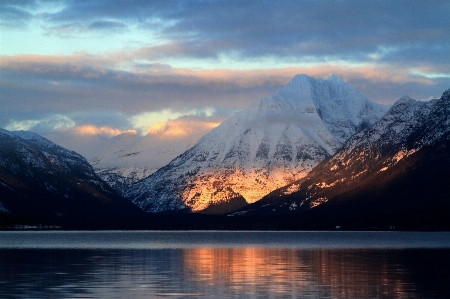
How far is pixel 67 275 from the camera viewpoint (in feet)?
350

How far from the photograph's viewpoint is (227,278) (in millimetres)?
102750

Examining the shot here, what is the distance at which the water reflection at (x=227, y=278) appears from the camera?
83.9m

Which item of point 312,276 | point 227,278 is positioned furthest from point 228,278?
point 312,276

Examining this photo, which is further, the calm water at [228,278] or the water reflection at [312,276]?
the water reflection at [312,276]

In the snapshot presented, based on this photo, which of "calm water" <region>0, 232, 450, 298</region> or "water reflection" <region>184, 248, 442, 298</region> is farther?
"water reflection" <region>184, 248, 442, 298</region>

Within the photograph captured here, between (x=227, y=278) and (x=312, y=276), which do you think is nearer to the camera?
(x=227, y=278)

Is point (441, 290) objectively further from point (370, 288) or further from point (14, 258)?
point (14, 258)

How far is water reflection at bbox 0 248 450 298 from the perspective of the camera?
3302 inches

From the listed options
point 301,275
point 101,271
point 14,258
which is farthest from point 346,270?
point 14,258

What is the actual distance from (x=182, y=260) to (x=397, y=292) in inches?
2571

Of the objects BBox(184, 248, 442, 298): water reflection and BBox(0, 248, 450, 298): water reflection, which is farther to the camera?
BBox(184, 248, 442, 298): water reflection

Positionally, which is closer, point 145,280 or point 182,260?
point 145,280

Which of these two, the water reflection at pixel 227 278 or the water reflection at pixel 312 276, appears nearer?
the water reflection at pixel 227 278

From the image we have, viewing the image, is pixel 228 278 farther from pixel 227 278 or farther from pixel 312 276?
pixel 312 276
